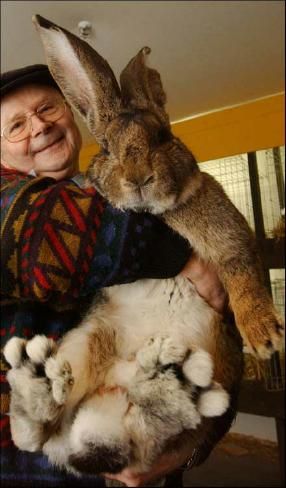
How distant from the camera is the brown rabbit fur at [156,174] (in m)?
0.68

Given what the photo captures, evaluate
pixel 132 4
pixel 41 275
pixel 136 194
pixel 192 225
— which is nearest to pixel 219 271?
pixel 192 225

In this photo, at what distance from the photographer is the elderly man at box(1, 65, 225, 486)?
0.71 metres

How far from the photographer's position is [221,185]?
0.82 m

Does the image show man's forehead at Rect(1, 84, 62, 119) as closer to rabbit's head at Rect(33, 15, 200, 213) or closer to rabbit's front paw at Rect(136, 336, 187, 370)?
rabbit's head at Rect(33, 15, 200, 213)

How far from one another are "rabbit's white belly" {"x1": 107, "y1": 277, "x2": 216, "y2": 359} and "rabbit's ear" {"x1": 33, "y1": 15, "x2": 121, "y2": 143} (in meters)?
0.31

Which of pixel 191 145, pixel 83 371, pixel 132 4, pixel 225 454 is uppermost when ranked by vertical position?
pixel 132 4

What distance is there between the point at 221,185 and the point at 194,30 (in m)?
0.28

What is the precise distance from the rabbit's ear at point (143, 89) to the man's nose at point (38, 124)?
151 mm

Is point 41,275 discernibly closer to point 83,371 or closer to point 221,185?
point 83,371

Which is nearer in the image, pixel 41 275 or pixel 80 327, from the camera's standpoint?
pixel 41 275

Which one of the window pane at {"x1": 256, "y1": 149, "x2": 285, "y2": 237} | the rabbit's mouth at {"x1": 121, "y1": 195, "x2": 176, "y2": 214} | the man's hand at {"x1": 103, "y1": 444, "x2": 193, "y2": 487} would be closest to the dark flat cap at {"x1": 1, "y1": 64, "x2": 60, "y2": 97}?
the rabbit's mouth at {"x1": 121, "y1": 195, "x2": 176, "y2": 214}

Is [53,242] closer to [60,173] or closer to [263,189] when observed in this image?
[60,173]

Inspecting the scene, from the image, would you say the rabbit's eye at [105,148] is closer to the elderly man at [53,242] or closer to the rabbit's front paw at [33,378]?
the elderly man at [53,242]

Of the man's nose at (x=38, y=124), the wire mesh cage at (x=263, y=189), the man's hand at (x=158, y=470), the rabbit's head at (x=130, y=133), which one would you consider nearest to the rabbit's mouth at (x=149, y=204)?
the rabbit's head at (x=130, y=133)
